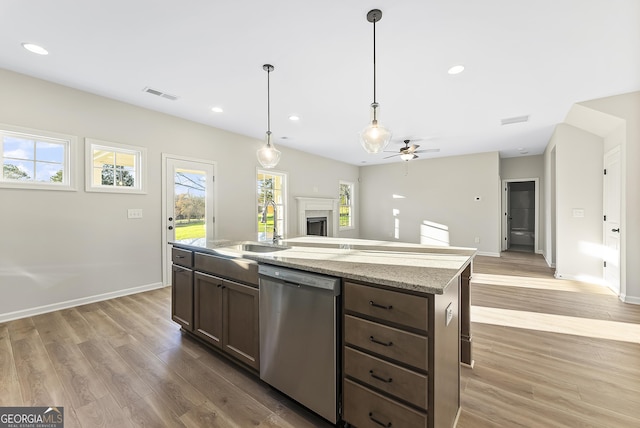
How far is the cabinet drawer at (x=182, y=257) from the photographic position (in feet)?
7.87

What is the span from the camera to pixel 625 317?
2936 millimetres

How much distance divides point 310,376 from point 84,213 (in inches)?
140

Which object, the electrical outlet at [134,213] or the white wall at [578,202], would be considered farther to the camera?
the white wall at [578,202]

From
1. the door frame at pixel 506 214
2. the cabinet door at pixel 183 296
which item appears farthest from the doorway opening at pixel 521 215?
the cabinet door at pixel 183 296

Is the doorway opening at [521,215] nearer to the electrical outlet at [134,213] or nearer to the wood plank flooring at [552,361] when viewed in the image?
the wood plank flooring at [552,361]

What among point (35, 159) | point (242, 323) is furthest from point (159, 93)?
point (242, 323)

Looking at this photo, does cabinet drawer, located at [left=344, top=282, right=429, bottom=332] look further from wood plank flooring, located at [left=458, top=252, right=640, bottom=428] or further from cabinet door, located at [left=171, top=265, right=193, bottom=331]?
cabinet door, located at [left=171, top=265, right=193, bottom=331]

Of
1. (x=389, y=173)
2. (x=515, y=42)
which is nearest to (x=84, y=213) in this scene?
(x=515, y=42)

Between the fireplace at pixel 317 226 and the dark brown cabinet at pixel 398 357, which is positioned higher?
the fireplace at pixel 317 226

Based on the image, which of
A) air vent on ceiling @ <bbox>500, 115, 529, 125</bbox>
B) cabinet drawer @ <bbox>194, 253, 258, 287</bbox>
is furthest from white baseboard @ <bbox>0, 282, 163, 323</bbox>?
air vent on ceiling @ <bbox>500, 115, 529, 125</bbox>

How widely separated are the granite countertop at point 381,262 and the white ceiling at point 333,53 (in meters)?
1.77

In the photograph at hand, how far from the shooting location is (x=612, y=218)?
3.78m

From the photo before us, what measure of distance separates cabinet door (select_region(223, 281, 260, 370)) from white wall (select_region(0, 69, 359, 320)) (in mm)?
985

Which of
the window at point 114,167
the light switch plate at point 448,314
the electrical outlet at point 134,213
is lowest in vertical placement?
the light switch plate at point 448,314
